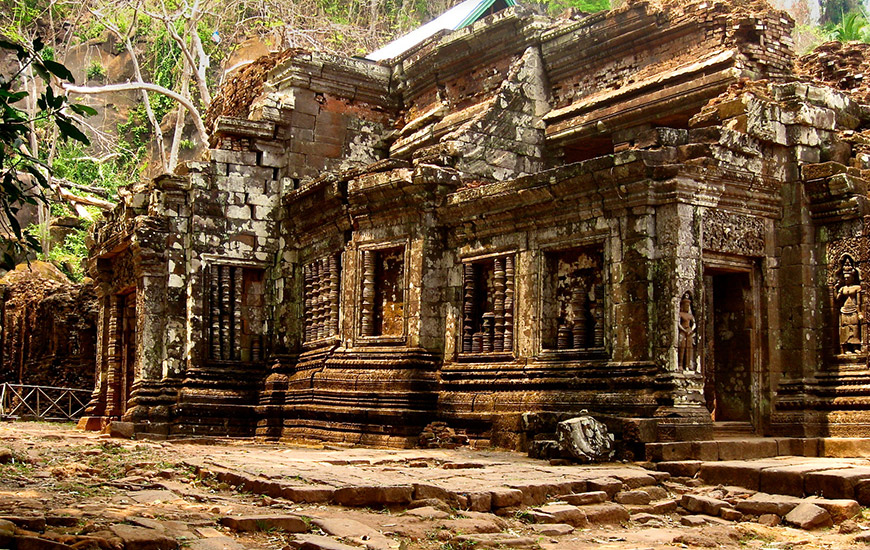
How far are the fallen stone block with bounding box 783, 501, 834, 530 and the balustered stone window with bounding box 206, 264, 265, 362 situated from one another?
1008cm

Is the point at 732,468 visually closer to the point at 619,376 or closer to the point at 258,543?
the point at 619,376

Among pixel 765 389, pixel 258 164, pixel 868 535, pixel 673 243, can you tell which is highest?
pixel 258 164

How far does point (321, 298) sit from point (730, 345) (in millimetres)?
6239

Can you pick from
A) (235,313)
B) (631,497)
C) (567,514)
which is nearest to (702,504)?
(631,497)

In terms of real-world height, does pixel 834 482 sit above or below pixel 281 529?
above

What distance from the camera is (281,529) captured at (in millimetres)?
6609

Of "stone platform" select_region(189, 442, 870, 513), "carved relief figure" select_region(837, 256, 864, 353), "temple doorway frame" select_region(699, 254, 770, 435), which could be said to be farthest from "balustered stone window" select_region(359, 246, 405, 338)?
"carved relief figure" select_region(837, 256, 864, 353)

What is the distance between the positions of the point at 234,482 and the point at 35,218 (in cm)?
2710

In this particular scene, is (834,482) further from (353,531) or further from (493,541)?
(353,531)

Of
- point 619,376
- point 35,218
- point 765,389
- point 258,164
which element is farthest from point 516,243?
point 35,218

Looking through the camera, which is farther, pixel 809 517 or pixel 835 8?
pixel 835 8

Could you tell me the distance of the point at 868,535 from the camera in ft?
22.9

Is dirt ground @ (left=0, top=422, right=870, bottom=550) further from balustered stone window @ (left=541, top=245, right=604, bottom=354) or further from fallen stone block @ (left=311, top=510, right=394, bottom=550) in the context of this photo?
balustered stone window @ (left=541, top=245, right=604, bottom=354)

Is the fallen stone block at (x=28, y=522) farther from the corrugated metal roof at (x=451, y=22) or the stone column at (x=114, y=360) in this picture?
the corrugated metal roof at (x=451, y=22)
